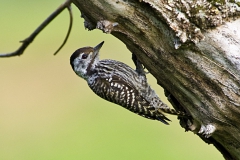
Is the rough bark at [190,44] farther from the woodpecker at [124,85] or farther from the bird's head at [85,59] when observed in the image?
the bird's head at [85,59]

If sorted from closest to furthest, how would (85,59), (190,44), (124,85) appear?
1. (190,44)
2. (124,85)
3. (85,59)

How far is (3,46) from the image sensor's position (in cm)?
1733

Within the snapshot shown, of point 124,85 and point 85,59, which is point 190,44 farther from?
point 85,59

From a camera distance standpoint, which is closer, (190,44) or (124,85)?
(190,44)

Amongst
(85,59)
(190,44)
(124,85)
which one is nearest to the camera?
(190,44)

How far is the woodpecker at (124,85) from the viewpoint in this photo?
6488 mm

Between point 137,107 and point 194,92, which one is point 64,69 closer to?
point 137,107

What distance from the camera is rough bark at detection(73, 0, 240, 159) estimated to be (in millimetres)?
4613

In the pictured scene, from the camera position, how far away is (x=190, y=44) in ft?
15.5

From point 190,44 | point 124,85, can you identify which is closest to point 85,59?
point 124,85

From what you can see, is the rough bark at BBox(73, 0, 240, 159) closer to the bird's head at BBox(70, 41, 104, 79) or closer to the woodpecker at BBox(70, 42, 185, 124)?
the woodpecker at BBox(70, 42, 185, 124)

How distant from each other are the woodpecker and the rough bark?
1.35 meters

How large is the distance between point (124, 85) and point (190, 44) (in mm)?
1929

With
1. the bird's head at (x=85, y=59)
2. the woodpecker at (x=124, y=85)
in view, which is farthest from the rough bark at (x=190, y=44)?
the bird's head at (x=85, y=59)
